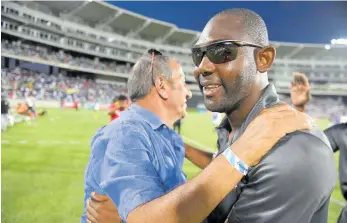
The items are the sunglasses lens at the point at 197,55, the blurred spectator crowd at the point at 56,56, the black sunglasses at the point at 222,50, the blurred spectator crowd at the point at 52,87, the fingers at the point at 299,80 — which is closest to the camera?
the black sunglasses at the point at 222,50

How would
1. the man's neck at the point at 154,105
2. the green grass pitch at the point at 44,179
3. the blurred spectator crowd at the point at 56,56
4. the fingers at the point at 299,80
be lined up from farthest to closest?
the blurred spectator crowd at the point at 56,56 < the green grass pitch at the point at 44,179 < the fingers at the point at 299,80 < the man's neck at the point at 154,105

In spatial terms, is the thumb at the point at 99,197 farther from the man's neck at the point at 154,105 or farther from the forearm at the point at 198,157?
the forearm at the point at 198,157

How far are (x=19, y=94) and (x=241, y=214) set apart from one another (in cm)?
3737

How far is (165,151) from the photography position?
2.22 metres

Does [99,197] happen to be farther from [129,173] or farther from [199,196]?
[199,196]

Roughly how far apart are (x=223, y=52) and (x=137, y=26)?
67555mm

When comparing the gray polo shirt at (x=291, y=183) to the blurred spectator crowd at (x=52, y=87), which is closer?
the gray polo shirt at (x=291, y=183)

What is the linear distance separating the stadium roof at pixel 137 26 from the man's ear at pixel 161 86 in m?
49.3

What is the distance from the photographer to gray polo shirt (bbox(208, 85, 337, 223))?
1.35 meters

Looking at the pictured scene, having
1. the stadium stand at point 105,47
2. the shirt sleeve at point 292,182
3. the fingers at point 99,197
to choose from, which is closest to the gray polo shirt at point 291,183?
the shirt sleeve at point 292,182

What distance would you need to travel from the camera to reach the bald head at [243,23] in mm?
1687

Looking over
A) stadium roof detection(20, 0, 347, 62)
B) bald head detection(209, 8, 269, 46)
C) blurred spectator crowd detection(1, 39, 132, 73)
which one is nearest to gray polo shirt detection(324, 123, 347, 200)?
bald head detection(209, 8, 269, 46)

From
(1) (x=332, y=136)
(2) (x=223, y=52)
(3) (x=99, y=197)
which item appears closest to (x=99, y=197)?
(3) (x=99, y=197)

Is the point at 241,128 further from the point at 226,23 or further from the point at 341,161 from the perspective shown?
the point at 341,161
